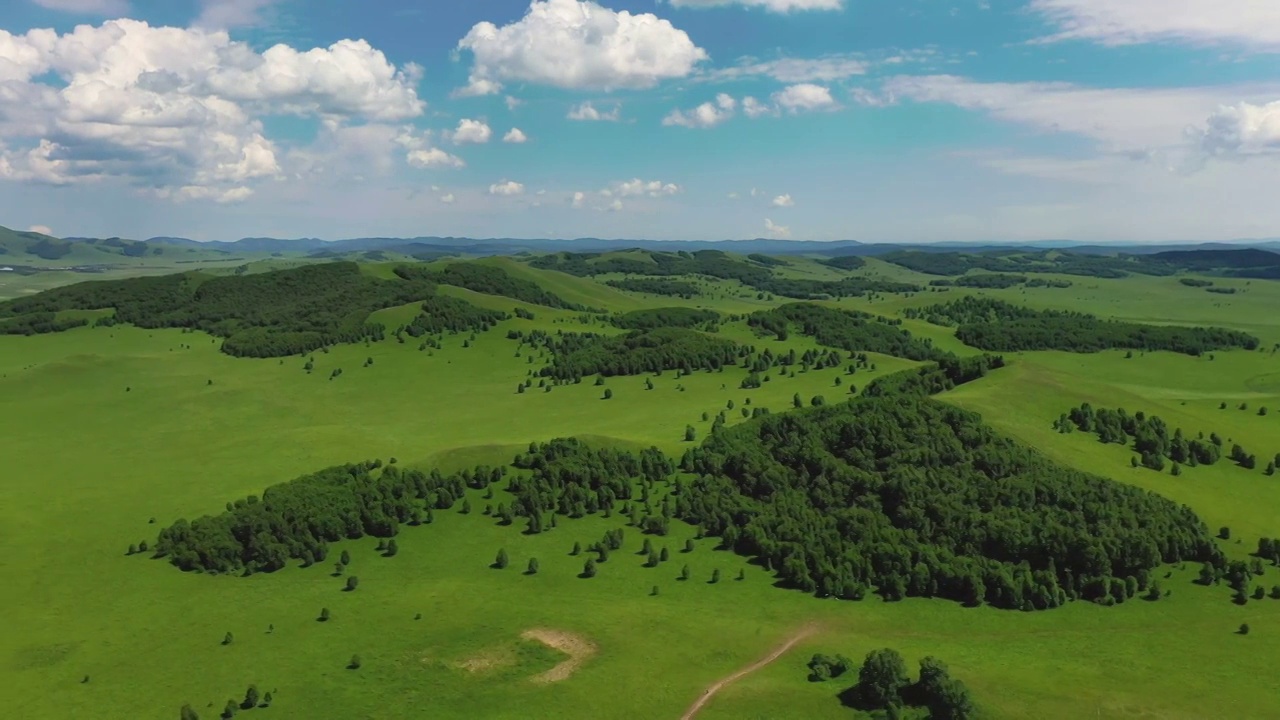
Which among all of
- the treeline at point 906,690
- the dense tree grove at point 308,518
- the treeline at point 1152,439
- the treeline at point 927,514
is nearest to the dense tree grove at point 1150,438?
the treeline at point 1152,439

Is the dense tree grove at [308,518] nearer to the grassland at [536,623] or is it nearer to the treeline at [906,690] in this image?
the grassland at [536,623]

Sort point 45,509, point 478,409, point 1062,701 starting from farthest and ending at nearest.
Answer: point 478,409 → point 45,509 → point 1062,701

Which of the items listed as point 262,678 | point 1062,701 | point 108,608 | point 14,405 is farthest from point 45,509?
point 1062,701

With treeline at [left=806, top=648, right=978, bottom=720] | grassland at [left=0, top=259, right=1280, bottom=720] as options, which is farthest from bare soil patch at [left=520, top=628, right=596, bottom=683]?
treeline at [left=806, top=648, right=978, bottom=720]

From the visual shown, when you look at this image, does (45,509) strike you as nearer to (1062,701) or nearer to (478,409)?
(478,409)

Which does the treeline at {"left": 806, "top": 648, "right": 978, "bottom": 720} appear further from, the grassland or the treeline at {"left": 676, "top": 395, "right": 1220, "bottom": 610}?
the treeline at {"left": 676, "top": 395, "right": 1220, "bottom": 610}

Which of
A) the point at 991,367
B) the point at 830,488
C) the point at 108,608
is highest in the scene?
the point at 991,367
